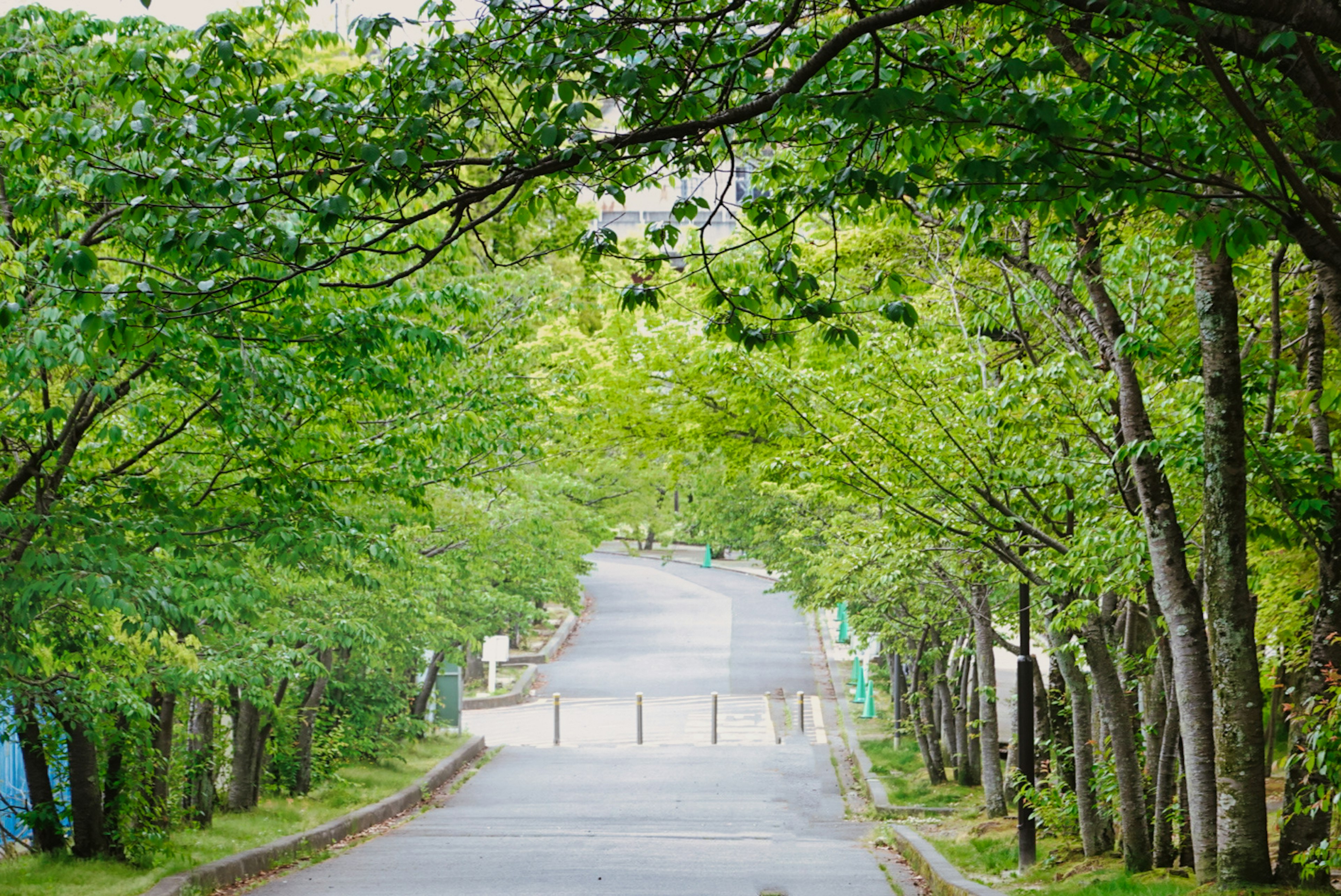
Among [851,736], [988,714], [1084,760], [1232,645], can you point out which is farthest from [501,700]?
[1232,645]

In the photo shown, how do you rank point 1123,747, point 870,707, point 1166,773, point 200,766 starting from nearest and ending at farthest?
point 1166,773, point 1123,747, point 200,766, point 870,707

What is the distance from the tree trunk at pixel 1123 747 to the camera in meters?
9.71

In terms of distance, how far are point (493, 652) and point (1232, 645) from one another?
30.7 metres

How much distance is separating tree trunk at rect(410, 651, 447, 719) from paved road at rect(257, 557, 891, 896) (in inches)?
68.2

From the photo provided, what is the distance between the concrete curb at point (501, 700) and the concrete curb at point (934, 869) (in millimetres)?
21233

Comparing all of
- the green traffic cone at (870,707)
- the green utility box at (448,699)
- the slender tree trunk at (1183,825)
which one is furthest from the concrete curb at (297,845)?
the green traffic cone at (870,707)

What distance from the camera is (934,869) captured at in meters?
11.7

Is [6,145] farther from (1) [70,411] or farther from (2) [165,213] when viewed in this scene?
(2) [165,213]

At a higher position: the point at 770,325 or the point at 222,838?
the point at 770,325

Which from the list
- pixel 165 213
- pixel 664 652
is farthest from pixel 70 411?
pixel 664 652

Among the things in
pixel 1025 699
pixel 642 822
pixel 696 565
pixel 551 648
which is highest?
pixel 696 565

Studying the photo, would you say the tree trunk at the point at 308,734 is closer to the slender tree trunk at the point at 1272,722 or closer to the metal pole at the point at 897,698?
the metal pole at the point at 897,698

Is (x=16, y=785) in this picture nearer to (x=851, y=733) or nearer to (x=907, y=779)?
(x=907, y=779)

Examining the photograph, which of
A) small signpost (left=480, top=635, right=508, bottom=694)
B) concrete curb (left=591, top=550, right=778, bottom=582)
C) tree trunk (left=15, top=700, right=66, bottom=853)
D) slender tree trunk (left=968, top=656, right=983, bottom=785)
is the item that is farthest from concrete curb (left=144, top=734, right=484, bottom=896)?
concrete curb (left=591, top=550, right=778, bottom=582)
